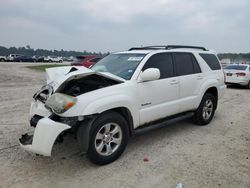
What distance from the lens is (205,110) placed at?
559 cm

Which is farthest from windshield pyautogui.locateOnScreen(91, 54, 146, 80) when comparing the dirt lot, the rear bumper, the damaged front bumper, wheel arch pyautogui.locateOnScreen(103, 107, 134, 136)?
the rear bumper

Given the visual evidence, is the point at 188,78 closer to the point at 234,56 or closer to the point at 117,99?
the point at 117,99

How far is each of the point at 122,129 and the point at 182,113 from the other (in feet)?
6.10

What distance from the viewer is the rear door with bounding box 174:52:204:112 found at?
481 centimetres

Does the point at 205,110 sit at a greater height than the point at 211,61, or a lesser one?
lesser

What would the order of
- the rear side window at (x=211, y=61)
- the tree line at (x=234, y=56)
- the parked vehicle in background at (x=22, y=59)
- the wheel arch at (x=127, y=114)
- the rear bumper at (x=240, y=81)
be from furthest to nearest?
the tree line at (x=234, y=56) → the parked vehicle in background at (x=22, y=59) → the rear bumper at (x=240, y=81) → the rear side window at (x=211, y=61) → the wheel arch at (x=127, y=114)

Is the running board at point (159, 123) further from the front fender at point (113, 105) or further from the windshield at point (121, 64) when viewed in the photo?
the windshield at point (121, 64)

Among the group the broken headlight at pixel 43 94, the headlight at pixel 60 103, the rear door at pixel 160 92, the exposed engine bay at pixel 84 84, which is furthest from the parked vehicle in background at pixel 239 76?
the headlight at pixel 60 103

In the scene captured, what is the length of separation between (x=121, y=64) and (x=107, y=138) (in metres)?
1.55

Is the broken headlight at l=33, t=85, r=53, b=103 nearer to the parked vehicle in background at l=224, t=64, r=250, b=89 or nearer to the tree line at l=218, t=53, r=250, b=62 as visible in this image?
the parked vehicle in background at l=224, t=64, r=250, b=89

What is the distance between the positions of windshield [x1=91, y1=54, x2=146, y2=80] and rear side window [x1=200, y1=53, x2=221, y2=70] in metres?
2.00

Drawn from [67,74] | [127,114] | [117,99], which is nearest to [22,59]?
[67,74]

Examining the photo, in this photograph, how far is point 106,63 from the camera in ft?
15.8

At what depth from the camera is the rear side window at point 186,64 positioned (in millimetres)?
4844
